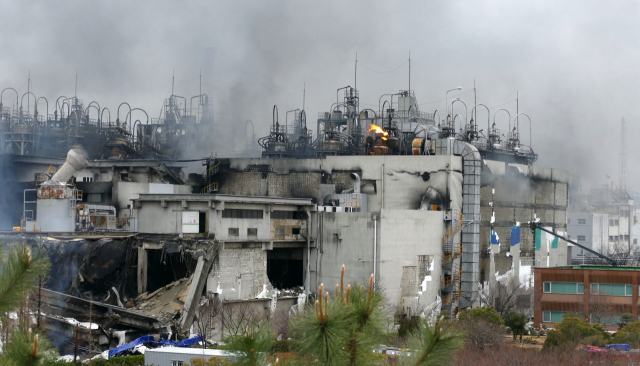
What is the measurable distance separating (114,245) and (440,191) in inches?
819

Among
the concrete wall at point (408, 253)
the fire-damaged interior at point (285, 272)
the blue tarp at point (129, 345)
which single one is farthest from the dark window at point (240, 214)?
the blue tarp at point (129, 345)

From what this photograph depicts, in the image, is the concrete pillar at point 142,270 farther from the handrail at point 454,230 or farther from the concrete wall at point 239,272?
the handrail at point 454,230

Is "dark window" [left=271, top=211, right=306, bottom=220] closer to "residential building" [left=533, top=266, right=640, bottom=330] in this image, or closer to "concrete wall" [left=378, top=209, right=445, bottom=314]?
"concrete wall" [left=378, top=209, right=445, bottom=314]

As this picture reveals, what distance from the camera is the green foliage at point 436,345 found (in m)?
10.1

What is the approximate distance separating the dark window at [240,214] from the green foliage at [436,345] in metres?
32.4

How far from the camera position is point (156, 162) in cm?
5475

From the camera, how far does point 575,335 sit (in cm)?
3372

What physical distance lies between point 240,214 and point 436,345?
3346 centimetres

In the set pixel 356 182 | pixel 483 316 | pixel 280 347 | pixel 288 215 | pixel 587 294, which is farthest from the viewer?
pixel 356 182

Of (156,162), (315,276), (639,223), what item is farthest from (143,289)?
(639,223)

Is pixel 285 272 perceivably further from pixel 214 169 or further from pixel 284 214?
pixel 214 169

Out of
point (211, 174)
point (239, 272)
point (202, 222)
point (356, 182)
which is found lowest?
point (239, 272)

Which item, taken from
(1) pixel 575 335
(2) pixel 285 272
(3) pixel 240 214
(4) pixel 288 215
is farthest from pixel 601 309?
(3) pixel 240 214

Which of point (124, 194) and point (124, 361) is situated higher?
point (124, 194)
